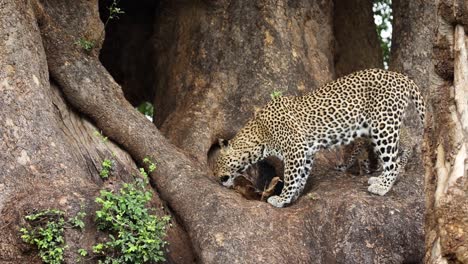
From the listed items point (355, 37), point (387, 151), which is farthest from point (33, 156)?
point (355, 37)

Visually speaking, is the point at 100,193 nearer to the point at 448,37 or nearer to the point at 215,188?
the point at 215,188

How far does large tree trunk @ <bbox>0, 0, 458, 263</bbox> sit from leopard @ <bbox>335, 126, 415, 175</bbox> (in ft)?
0.56

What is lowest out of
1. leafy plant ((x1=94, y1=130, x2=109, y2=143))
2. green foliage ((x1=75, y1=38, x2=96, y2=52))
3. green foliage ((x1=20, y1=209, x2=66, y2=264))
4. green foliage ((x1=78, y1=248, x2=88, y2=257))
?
green foliage ((x1=78, y1=248, x2=88, y2=257))

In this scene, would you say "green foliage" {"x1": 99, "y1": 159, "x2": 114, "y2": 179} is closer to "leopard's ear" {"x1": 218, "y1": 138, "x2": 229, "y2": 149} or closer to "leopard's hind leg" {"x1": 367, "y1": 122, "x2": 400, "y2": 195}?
"leopard's ear" {"x1": 218, "y1": 138, "x2": 229, "y2": 149}

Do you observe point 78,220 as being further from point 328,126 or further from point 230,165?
point 328,126

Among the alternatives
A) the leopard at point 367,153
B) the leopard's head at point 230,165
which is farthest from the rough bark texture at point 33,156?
the leopard at point 367,153

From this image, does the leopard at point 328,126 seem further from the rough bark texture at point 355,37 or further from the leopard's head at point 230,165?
the rough bark texture at point 355,37

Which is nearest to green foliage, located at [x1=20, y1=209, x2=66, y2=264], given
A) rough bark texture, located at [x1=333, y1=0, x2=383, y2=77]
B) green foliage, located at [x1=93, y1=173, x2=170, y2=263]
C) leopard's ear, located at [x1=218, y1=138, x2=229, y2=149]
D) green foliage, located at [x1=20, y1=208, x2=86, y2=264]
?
green foliage, located at [x1=20, y1=208, x2=86, y2=264]

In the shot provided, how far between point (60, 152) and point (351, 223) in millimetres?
3210

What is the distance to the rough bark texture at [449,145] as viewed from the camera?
19.8 feet

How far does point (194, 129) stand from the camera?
11914mm

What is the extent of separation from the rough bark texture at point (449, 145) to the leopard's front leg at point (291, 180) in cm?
414

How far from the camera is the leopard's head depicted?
11.5m

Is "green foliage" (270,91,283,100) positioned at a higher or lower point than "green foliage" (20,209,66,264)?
higher
